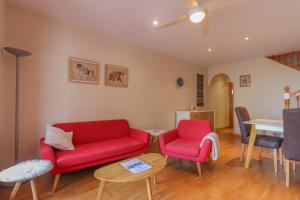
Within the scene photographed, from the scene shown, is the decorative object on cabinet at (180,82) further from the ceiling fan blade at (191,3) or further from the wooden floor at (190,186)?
the ceiling fan blade at (191,3)

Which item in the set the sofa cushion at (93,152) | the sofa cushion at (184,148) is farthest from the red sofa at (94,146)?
the sofa cushion at (184,148)

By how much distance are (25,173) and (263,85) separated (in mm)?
5680

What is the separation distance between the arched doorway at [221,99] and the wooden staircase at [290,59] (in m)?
1.90

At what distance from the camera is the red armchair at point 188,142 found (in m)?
2.37

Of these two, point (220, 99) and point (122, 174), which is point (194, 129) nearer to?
point (122, 174)

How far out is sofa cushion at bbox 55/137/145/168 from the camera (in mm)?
2051

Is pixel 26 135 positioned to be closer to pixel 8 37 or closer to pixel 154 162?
pixel 8 37

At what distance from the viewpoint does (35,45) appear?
2514mm

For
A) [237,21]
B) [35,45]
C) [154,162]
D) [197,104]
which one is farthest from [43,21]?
[197,104]

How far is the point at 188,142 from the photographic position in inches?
109

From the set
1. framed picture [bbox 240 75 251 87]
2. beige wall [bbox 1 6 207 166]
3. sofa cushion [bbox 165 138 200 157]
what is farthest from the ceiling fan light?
framed picture [bbox 240 75 251 87]

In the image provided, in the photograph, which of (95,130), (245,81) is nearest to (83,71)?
(95,130)

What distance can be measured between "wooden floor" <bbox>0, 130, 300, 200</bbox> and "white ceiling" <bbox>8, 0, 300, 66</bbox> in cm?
239

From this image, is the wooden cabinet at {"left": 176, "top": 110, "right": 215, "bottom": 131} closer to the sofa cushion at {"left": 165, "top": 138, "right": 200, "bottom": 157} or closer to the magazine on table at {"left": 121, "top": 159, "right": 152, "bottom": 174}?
the sofa cushion at {"left": 165, "top": 138, "right": 200, "bottom": 157}
